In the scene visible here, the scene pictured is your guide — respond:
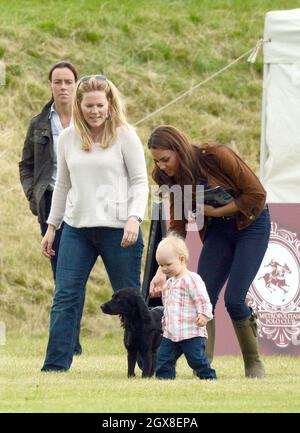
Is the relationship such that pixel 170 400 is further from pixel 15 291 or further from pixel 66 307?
pixel 15 291

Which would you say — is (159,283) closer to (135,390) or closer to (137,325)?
(137,325)

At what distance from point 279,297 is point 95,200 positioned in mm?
3196

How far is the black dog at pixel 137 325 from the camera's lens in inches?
357

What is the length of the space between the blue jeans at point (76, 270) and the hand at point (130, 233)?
0.19 meters

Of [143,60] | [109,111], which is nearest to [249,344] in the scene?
[109,111]

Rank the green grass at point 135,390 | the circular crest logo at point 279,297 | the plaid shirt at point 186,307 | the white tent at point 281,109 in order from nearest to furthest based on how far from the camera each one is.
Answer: the green grass at point 135,390, the plaid shirt at point 186,307, the circular crest logo at point 279,297, the white tent at point 281,109

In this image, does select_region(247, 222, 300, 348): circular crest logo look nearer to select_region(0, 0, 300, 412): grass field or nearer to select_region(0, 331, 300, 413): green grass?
select_region(0, 0, 300, 412): grass field

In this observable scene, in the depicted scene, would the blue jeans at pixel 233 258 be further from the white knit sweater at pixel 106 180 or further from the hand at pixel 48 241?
the hand at pixel 48 241

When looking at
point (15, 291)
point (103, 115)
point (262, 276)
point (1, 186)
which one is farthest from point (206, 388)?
point (1, 186)

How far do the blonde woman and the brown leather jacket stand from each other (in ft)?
1.15

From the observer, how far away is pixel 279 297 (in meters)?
11.8

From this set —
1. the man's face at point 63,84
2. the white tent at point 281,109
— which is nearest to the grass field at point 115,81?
the man's face at point 63,84

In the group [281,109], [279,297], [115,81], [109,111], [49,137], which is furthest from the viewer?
[115,81]

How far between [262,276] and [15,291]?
354 centimetres
